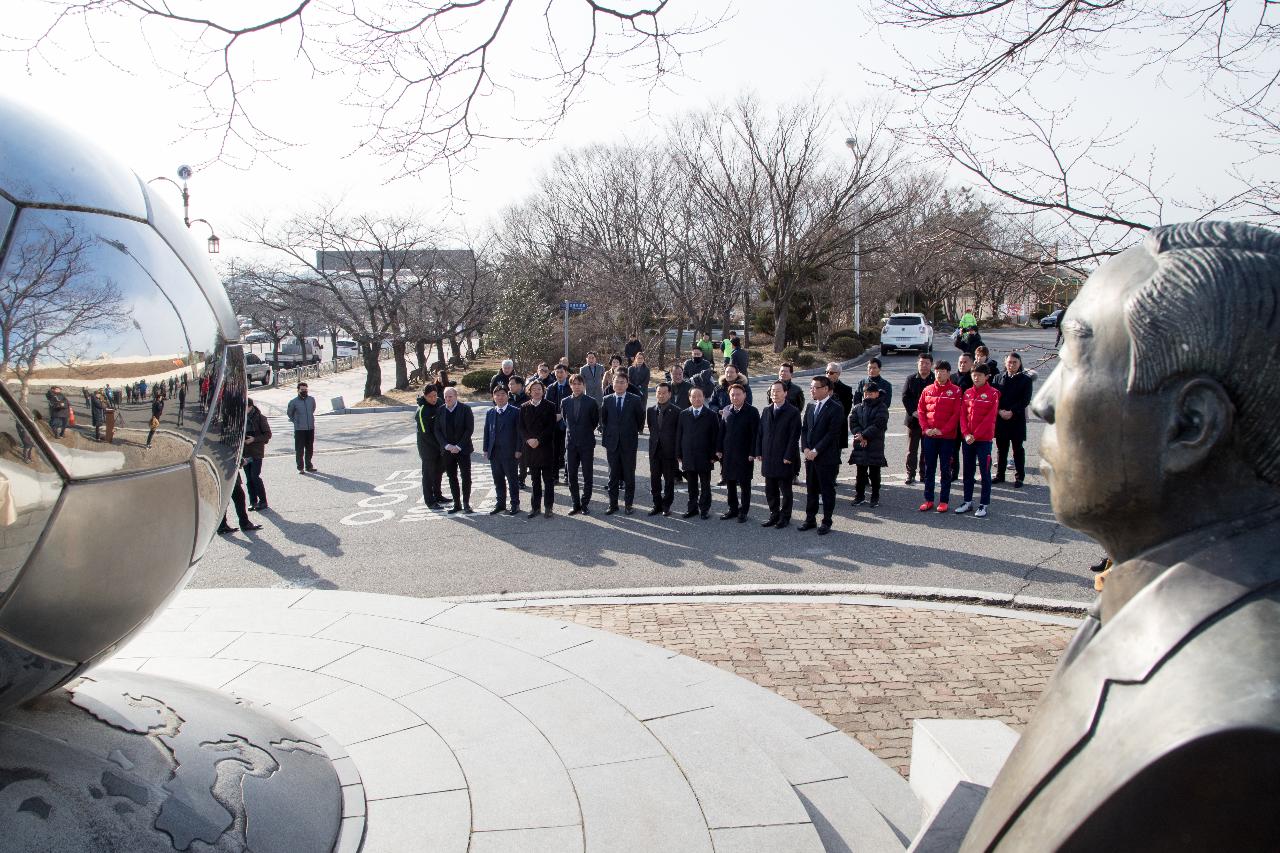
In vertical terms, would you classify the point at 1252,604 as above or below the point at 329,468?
above

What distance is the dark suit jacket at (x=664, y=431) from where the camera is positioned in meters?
11.8

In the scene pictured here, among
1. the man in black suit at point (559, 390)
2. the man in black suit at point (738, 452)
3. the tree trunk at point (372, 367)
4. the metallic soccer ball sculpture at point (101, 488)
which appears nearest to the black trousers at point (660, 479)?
the man in black suit at point (738, 452)

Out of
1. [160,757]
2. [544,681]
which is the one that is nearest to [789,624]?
[544,681]

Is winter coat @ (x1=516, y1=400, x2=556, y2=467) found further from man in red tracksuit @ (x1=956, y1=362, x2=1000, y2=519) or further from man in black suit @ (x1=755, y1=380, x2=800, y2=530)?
man in red tracksuit @ (x1=956, y1=362, x2=1000, y2=519)

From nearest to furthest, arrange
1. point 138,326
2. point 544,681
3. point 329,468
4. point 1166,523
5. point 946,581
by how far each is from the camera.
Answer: point 1166,523 < point 138,326 < point 544,681 < point 946,581 < point 329,468

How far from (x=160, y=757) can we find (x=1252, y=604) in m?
3.66

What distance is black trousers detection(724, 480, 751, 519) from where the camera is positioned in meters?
11.2

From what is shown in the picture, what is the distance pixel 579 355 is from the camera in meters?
36.6

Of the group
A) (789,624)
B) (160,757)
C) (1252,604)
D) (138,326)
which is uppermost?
(138,326)

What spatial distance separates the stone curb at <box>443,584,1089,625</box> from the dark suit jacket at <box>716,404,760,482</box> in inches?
121

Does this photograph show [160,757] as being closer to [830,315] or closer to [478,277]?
[478,277]

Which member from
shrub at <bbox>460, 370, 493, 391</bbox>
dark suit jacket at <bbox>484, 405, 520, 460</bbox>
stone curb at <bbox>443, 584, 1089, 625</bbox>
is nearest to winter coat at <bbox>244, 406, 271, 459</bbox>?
dark suit jacket at <bbox>484, 405, 520, 460</bbox>

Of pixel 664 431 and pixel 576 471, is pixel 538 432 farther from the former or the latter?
pixel 664 431

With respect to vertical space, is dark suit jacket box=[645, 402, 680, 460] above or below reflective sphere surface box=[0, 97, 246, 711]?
below
